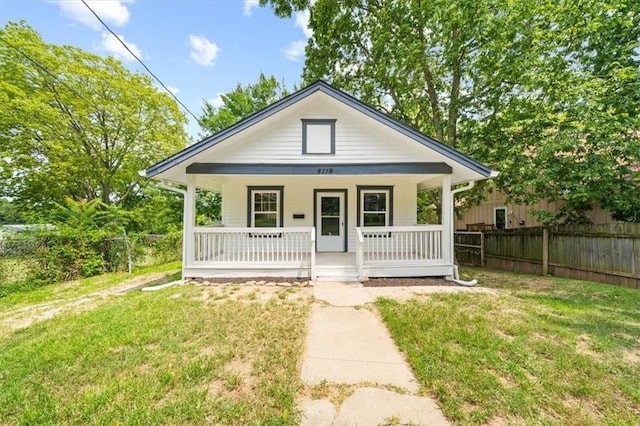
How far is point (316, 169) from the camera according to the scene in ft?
24.0

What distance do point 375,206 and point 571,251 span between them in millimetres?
5963

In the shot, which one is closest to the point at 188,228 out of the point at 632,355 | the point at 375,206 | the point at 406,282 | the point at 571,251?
→ the point at 406,282

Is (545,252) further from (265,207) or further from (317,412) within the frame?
(317,412)

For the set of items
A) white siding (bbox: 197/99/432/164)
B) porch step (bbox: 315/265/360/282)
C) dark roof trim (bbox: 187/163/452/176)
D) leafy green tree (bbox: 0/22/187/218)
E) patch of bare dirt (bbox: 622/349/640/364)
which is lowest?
patch of bare dirt (bbox: 622/349/640/364)

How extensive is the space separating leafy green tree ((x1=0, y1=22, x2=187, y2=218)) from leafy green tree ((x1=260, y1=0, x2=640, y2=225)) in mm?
10410

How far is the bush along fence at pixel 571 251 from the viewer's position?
7.01 m

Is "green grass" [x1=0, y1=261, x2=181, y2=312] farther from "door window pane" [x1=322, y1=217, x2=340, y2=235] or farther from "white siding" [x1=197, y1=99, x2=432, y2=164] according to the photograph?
"door window pane" [x1=322, y1=217, x2=340, y2=235]

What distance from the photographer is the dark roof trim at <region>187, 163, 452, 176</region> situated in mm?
7289

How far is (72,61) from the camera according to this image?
46.8ft

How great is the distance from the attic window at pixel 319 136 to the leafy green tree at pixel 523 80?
5.00 metres

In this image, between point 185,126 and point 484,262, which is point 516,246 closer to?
point 484,262

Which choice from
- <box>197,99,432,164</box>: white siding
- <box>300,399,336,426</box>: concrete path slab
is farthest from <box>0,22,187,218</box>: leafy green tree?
<box>300,399,336,426</box>: concrete path slab

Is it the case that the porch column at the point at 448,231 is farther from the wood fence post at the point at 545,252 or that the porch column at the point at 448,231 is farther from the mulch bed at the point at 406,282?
the wood fence post at the point at 545,252

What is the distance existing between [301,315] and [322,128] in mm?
5213
